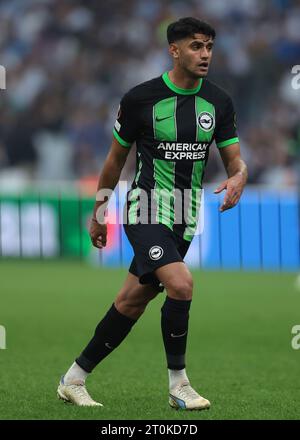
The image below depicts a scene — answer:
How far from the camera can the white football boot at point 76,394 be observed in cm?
634

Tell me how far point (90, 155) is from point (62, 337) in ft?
32.9

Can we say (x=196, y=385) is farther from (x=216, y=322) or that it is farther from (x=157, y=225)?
(x=216, y=322)

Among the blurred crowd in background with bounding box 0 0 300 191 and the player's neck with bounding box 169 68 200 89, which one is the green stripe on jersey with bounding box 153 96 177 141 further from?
the blurred crowd in background with bounding box 0 0 300 191

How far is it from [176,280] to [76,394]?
949 millimetres

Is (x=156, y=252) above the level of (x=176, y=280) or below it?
above

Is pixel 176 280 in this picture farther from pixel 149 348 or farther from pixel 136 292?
pixel 149 348

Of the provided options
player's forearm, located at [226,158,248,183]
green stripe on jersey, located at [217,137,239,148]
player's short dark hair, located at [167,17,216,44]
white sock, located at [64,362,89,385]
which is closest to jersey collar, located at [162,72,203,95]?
player's short dark hair, located at [167,17,216,44]

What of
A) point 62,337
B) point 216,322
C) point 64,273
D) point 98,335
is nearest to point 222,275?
point 64,273

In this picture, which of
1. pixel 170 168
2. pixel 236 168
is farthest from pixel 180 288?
pixel 236 168

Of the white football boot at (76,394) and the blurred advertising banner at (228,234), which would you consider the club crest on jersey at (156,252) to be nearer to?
the white football boot at (76,394)

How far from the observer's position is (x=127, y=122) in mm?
6305

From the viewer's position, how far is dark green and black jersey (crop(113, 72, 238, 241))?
625 centimetres

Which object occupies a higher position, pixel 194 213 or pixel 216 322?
pixel 194 213

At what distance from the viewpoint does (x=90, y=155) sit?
761 inches
